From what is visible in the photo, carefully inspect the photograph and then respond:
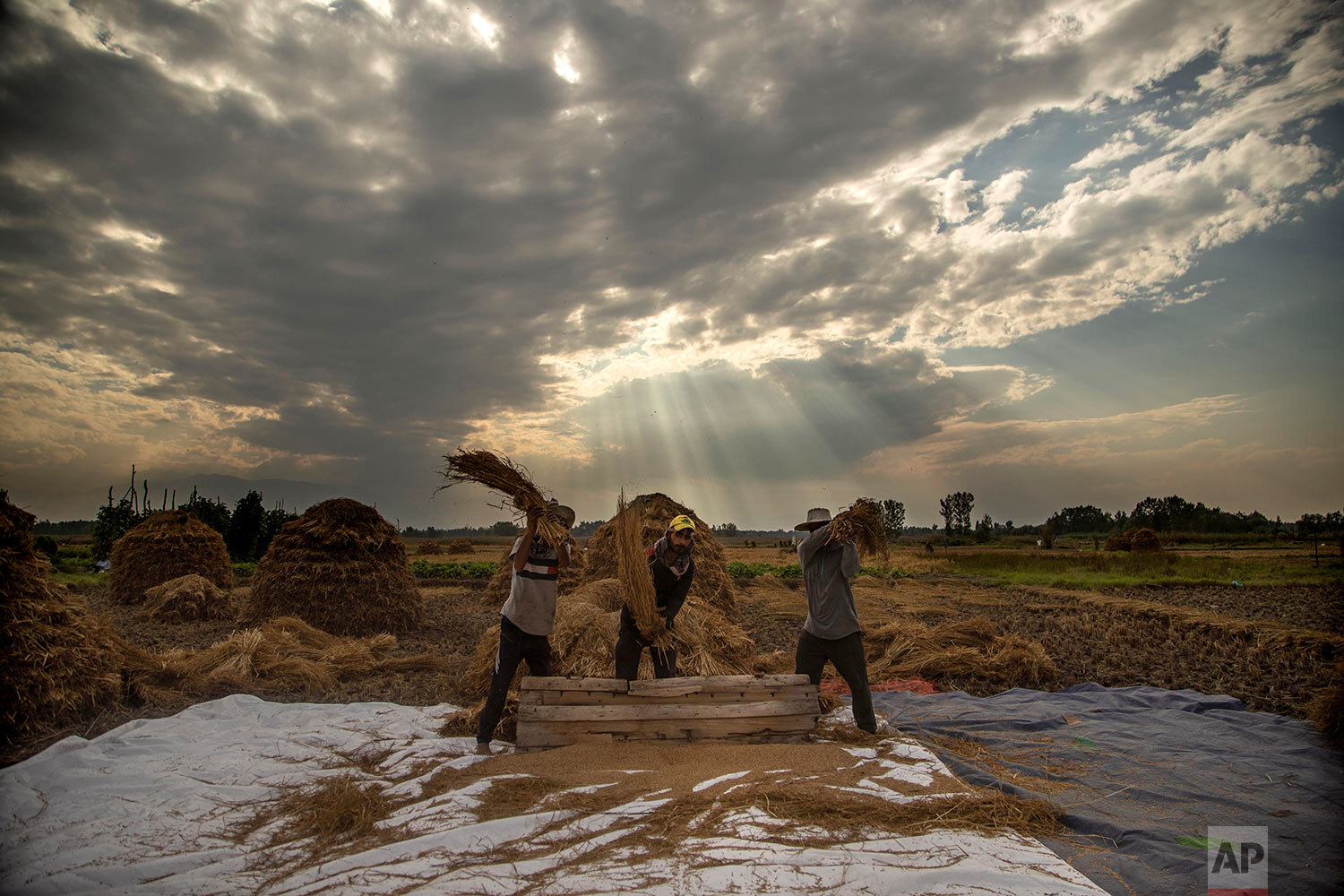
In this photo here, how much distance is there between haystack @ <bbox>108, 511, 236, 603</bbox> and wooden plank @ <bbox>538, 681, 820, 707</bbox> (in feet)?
46.2

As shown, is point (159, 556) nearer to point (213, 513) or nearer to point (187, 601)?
point (187, 601)

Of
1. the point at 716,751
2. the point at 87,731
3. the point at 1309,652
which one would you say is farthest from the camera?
the point at 1309,652

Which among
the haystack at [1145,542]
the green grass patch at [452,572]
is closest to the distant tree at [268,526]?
the green grass patch at [452,572]

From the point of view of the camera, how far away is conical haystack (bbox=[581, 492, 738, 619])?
409 inches

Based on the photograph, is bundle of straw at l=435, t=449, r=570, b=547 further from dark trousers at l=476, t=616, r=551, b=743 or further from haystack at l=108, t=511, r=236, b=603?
haystack at l=108, t=511, r=236, b=603

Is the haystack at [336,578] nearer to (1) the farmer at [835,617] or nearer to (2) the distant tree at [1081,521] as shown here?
(1) the farmer at [835,617]

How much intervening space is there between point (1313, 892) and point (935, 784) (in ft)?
5.63

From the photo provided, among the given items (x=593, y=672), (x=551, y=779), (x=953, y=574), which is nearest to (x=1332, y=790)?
(x=551, y=779)

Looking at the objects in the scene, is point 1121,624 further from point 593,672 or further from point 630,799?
point 630,799

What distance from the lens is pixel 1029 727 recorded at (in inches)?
224

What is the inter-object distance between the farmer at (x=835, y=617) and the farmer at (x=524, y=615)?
6.66 feet

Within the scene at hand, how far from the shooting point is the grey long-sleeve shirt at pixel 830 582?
537cm

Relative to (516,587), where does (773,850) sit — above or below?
below

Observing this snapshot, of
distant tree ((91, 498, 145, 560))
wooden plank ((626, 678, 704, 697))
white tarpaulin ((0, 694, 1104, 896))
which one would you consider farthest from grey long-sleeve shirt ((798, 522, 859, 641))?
distant tree ((91, 498, 145, 560))
